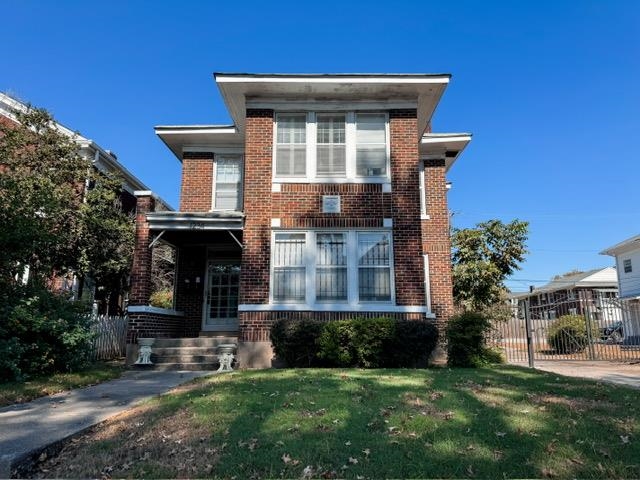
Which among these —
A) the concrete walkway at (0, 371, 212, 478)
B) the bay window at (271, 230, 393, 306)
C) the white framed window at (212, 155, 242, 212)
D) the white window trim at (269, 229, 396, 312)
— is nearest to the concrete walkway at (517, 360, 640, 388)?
the white window trim at (269, 229, 396, 312)

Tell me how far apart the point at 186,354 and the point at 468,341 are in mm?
6580

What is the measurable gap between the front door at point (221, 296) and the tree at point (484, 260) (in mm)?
10417

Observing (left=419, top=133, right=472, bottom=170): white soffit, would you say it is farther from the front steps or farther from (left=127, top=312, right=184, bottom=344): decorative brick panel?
(left=127, top=312, right=184, bottom=344): decorative brick panel

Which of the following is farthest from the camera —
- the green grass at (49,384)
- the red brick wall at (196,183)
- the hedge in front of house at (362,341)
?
the red brick wall at (196,183)

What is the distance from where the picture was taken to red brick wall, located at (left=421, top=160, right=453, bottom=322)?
1464 cm

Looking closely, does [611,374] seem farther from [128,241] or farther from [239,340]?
[128,241]

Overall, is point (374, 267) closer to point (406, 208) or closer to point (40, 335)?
point (406, 208)

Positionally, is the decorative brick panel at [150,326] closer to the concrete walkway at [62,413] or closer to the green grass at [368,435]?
the concrete walkway at [62,413]

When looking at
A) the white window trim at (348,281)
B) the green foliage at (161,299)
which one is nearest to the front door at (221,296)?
the white window trim at (348,281)

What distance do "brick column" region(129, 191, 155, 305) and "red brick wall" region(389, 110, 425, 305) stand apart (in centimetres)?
620

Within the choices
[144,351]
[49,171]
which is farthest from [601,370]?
[49,171]

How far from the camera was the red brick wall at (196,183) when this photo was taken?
14266mm

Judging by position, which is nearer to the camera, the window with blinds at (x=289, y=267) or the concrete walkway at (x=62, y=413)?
the concrete walkway at (x=62, y=413)

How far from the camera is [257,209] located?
1193 cm
